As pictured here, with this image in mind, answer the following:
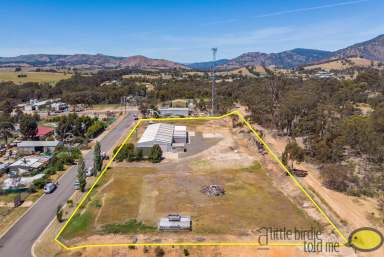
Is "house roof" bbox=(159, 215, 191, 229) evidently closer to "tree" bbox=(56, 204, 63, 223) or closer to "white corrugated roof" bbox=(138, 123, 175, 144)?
"tree" bbox=(56, 204, 63, 223)

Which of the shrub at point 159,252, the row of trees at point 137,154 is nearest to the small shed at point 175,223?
the shrub at point 159,252

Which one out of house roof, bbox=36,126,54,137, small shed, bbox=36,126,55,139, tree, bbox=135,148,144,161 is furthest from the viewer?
house roof, bbox=36,126,54,137

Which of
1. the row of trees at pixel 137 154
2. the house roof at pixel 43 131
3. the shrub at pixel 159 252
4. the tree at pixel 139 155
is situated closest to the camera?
the shrub at pixel 159 252

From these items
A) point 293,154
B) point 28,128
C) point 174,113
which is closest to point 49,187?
point 28,128

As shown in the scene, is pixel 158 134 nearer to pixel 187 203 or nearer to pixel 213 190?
pixel 213 190

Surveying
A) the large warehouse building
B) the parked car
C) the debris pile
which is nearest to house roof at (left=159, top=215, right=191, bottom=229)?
the debris pile

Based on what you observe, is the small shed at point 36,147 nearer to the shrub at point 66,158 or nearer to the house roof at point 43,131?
the shrub at point 66,158

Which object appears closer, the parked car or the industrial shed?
the parked car
